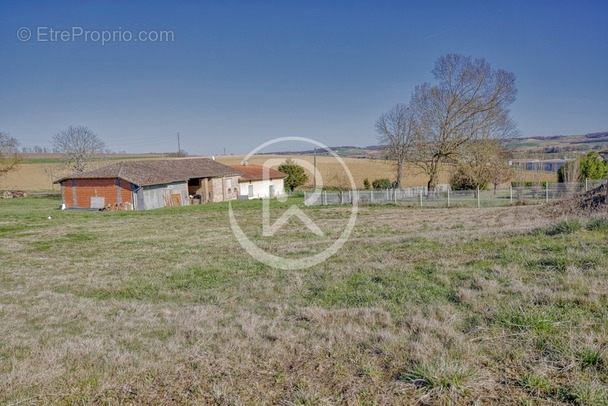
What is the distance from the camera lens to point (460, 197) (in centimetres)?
2905

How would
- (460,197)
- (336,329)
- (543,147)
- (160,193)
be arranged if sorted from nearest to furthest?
(336,329) < (460,197) < (160,193) < (543,147)

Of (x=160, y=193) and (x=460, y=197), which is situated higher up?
(x=160, y=193)

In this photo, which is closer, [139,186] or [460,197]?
[460,197]

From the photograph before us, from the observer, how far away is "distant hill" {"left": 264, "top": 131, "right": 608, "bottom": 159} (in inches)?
1713

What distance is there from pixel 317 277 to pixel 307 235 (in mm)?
7709

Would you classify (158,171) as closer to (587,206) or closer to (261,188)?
(261,188)

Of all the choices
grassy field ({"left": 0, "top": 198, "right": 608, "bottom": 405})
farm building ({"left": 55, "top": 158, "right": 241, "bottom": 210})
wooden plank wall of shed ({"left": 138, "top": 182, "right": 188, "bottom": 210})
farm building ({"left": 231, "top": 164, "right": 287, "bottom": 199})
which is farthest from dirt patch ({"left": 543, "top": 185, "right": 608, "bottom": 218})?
farm building ({"left": 231, "top": 164, "right": 287, "bottom": 199})

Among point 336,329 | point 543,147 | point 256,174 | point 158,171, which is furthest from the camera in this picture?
point 543,147

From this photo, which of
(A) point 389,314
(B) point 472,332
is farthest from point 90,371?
(B) point 472,332

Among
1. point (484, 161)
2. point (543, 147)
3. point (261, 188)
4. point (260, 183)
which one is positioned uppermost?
point (543, 147)

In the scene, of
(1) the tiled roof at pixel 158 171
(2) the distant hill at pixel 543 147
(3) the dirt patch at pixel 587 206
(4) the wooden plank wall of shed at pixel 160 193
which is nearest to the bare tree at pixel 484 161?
(2) the distant hill at pixel 543 147

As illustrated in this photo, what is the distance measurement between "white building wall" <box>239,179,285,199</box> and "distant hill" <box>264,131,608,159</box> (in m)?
4.12

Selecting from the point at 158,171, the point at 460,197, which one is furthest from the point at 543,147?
the point at 158,171

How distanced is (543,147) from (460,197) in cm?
4548
